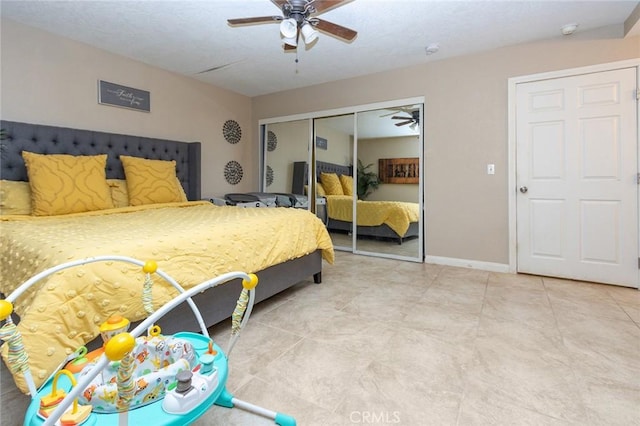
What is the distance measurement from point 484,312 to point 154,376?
2.10 m

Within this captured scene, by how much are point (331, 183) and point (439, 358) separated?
3107mm

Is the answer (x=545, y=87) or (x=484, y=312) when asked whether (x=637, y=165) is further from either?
(x=484, y=312)

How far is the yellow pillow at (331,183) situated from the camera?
442 centimetres

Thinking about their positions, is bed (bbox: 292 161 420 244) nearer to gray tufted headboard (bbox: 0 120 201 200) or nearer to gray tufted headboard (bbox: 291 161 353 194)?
gray tufted headboard (bbox: 291 161 353 194)

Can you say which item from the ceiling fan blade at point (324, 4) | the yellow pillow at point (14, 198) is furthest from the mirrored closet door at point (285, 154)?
the yellow pillow at point (14, 198)

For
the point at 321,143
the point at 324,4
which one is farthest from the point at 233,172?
the point at 324,4

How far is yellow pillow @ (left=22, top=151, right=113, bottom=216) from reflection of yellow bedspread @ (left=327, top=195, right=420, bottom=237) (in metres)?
2.71

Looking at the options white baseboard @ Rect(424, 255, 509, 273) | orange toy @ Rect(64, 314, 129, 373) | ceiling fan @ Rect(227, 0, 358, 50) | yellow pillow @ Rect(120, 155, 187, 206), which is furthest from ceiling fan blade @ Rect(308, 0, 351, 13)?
white baseboard @ Rect(424, 255, 509, 273)

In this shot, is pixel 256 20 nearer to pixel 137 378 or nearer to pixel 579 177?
pixel 137 378

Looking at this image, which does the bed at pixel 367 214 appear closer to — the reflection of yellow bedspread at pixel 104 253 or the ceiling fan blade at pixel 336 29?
the reflection of yellow bedspread at pixel 104 253

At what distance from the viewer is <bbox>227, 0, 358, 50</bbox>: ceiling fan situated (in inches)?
76.9

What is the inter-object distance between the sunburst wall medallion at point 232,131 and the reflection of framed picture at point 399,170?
2.22m

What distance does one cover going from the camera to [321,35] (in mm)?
2947

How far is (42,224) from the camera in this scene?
195 cm
